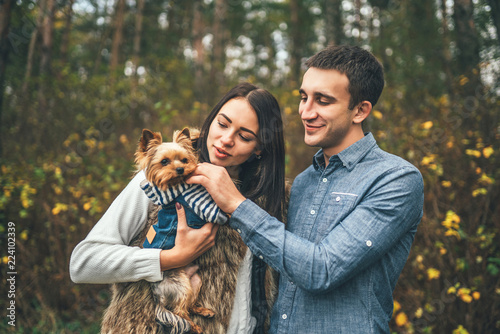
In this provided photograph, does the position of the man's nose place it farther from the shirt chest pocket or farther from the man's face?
the shirt chest pocket

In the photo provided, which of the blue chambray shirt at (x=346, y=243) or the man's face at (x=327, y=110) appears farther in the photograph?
the man's face at (x=327, y=110)

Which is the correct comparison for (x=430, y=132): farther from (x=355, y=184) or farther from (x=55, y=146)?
(x=55, y=146)

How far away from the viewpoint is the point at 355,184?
223 centimetres

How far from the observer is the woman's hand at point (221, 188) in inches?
85.4

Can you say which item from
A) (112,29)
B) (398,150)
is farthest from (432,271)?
(112,29)

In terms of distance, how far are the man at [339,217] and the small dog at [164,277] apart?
0.20 meters

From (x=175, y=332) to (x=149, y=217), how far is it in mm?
807

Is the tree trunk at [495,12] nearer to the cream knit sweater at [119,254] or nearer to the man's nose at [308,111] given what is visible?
the man's nose at [308,111]

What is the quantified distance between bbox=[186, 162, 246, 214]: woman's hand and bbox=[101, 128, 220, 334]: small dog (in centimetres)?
18

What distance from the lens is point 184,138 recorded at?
9.12 feet

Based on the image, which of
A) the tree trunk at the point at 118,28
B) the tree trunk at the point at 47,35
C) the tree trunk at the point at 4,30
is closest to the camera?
the tree trunk at the point at 4,30

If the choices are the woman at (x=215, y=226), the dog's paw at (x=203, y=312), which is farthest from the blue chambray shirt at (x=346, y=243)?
the dog's paw at (x=203, y=312)

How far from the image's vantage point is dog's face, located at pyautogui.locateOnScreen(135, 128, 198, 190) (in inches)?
95.0

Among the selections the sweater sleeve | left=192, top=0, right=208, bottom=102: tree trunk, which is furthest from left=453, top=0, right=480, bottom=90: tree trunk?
left=192, top=0, right=208, bottom=102: tree trunk
